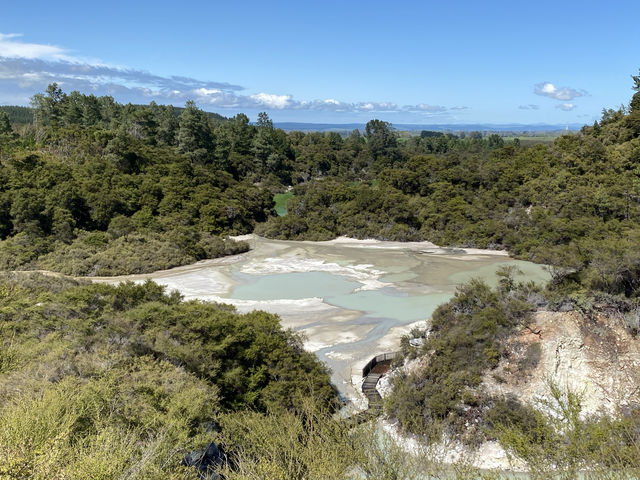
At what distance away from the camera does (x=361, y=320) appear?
23141 millimetres

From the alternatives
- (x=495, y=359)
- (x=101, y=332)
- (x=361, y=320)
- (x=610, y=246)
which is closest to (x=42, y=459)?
(x=101, y=332)

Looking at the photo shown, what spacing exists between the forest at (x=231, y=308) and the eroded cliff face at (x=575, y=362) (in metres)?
0.54

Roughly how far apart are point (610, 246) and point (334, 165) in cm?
5097

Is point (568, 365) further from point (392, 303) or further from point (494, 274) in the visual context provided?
point (494, 274)

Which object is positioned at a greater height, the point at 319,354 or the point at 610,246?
the point at 610,246

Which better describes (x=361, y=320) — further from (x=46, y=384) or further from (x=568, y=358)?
(x=46, y=384)

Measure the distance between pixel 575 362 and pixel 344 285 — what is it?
1571 centimetres

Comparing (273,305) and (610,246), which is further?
(273,305)

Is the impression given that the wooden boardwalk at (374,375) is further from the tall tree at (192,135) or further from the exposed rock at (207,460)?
the tall tree at (192,135)

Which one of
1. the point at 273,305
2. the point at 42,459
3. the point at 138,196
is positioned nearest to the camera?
the point at 42,459

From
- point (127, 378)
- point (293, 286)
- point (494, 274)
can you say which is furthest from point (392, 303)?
point (127, 378)

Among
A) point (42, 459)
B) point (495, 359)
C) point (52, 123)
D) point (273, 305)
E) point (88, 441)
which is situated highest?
point (52, 123)

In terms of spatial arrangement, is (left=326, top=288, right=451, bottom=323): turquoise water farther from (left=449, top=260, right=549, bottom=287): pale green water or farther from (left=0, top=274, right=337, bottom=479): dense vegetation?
(left=0, top=274, right=337, bottom=479): dense vegetation

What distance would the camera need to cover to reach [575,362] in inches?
578
